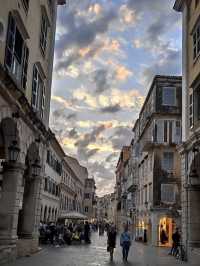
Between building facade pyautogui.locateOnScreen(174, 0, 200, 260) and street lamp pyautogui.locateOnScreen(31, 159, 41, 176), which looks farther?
street lamp pyautogui.locateOnScreen(31, 159, 41, 176)

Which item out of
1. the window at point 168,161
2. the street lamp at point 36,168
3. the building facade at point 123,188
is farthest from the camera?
the building facade at point 123,188

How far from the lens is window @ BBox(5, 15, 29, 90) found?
1770 centimetres

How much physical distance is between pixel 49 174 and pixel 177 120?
13.2 metres

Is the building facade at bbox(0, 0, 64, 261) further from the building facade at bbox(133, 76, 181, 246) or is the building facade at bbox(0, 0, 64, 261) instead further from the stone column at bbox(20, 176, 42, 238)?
the building facade at bbox(133, 76, 181, 246)

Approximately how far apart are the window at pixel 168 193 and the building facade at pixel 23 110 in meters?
21.1

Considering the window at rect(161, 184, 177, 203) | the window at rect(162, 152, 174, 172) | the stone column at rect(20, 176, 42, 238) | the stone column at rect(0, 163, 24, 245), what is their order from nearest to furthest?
the stone column at rect(0, 163, 24, 245) → the stone column at rect(20, 176, 42, 238) → the window at rect(161, 184, 177, 203) → the window at rect(162, 152, 174, 172)

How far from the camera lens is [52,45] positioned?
2845cm

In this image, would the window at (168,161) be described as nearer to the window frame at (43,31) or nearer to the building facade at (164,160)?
the building facade at (164,160)

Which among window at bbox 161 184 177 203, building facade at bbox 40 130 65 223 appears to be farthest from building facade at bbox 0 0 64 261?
window at bbox 161 184 177 203

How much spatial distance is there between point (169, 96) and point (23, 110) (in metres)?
28.0

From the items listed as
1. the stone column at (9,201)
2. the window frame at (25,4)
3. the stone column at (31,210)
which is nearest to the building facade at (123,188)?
the stone column at (31,210)

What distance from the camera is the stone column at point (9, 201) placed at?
1967cm

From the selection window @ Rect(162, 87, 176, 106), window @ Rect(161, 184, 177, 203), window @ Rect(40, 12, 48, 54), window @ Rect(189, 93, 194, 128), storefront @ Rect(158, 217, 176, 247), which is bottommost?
storefront @ Rect(158, 217, 176, 247)

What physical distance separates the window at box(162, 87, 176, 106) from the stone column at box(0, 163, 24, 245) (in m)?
28.2
